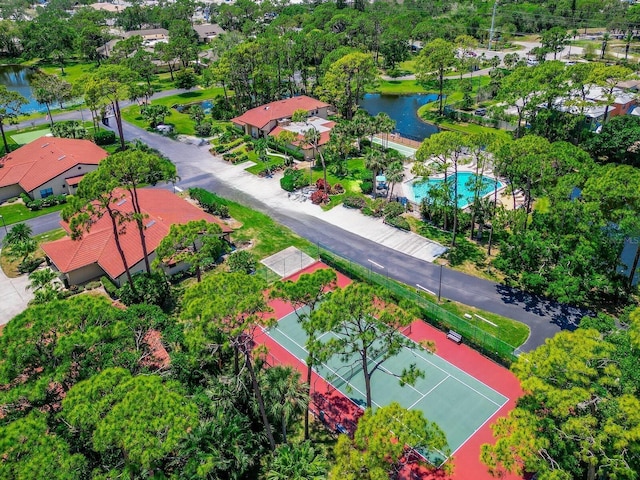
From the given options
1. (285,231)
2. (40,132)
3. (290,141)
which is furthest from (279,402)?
(40,132)

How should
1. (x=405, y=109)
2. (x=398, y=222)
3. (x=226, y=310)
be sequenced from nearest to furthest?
1. (x=226, y=310)
2. (x=398, y=222)
3. (x=405, y=109)

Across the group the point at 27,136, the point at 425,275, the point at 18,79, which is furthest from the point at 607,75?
the point at 18,79

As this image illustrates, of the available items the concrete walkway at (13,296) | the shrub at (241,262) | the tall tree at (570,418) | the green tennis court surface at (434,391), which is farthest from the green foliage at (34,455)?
the shrub at (241,262)

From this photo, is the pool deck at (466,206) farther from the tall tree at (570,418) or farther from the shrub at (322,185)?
the tall tree at (570,418)

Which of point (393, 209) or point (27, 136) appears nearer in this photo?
point (393, 209)

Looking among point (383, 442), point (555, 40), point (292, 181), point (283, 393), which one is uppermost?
point (555, 40)

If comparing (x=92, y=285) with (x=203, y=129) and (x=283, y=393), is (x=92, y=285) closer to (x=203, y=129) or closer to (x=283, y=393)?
(x=283, y=393)

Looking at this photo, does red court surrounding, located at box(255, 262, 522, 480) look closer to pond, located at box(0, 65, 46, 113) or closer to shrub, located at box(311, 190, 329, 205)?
shrub, located at box(311, 190, 329, 205)

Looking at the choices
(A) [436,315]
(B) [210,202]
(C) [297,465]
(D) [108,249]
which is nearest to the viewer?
(C) [297,465]
